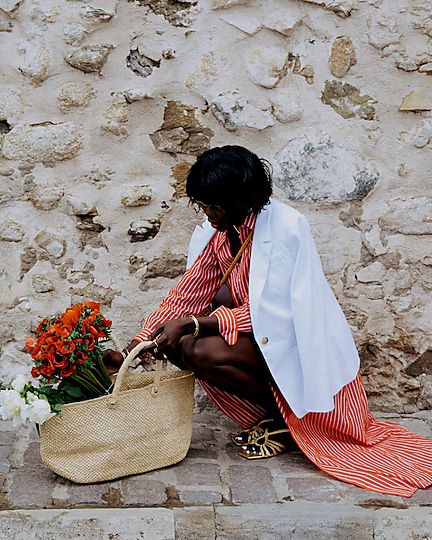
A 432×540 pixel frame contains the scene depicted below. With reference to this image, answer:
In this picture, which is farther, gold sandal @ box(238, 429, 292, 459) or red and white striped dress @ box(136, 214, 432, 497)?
gold sandal @ box(238, 429, 292, 459)

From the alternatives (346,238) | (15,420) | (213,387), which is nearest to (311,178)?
(346,238)

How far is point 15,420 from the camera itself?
2.75m

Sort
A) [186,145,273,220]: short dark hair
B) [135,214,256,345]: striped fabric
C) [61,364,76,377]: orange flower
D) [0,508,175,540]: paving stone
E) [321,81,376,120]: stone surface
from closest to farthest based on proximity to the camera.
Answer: [0,508,175,540]: paving stone, [61,364,76,377]: orange flower, [186,145,273,220]: short dark hair, [135,214,256,345]: striped fabric, [321,81,376,120]: stone surface

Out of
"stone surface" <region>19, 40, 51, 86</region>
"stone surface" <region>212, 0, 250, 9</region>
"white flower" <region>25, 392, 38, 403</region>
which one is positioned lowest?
"white flower" <region>25, 392, 38, 403</region>

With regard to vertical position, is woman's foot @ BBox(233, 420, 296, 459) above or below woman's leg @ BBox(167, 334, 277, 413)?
below

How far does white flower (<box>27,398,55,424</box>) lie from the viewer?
2.69 metres

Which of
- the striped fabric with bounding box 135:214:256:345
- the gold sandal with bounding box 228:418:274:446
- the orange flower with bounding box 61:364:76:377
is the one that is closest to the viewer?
the orange flower with bounding box 61:364:76:377

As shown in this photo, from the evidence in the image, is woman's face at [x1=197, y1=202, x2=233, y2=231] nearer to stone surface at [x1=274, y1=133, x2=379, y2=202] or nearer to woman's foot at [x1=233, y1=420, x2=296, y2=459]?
stone surface at [x1=274, y1=133, x2=379, y2=202]

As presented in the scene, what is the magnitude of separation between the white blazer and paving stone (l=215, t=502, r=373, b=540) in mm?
411

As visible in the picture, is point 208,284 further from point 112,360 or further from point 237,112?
point 237,112

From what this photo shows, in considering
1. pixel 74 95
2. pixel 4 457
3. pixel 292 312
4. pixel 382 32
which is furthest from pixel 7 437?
pixel 382 32

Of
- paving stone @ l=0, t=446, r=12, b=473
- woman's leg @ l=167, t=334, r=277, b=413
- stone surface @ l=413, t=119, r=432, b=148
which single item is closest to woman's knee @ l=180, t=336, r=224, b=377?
woman's leg @ l=167, t=334, r=277, b=413

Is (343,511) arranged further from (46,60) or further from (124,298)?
(46,60)

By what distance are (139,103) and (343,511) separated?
175cm
